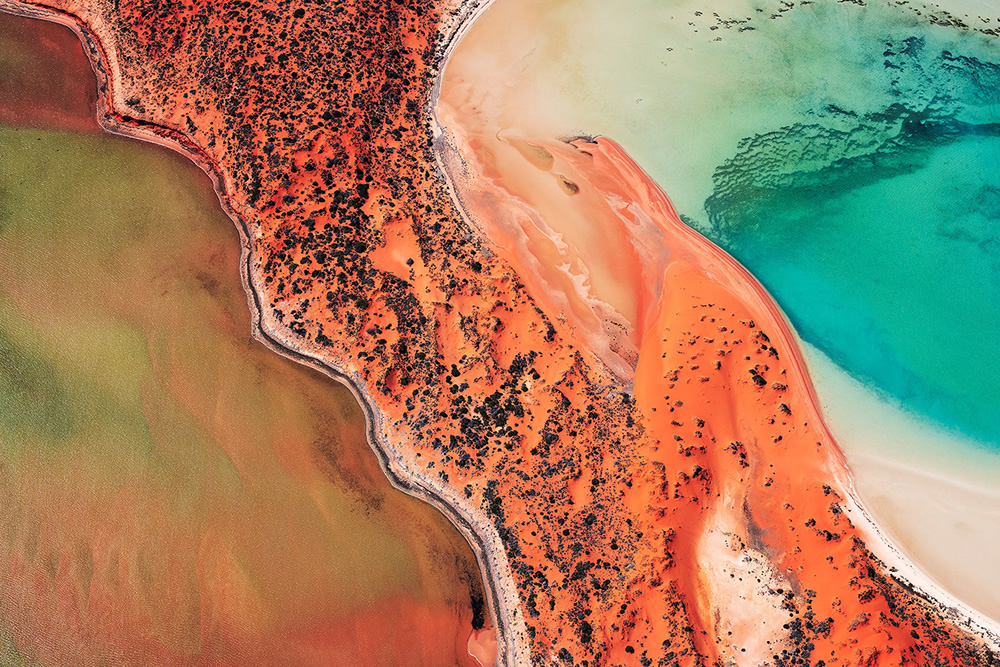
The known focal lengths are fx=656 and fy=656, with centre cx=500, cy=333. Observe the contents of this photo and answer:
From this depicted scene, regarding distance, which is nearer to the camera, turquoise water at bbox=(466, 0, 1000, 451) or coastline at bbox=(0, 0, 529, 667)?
coastline at bbox=(0, 0, 529, 667)

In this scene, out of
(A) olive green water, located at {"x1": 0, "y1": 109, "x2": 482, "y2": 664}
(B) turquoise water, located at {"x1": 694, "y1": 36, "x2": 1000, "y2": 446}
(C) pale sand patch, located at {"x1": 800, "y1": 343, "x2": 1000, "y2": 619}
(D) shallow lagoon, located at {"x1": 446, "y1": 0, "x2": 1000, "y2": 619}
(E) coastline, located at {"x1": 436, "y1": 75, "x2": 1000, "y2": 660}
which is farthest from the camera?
(B) turquoise water, located at {"x1": 694, "y1": 36, "x2": 1000, "y2": 446}

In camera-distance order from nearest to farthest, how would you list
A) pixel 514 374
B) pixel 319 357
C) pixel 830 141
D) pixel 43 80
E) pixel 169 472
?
pixel 169 472 → pixel 514 374 → pixel 319 357 → pixel 43 80 → pixel 830 141

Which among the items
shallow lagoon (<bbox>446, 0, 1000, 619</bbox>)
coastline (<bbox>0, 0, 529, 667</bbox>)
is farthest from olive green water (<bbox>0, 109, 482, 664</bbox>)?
shallow lagoon (<bbox>446, 0, 1000, 619</bbox>)

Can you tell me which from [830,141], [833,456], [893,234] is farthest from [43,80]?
[893,234]

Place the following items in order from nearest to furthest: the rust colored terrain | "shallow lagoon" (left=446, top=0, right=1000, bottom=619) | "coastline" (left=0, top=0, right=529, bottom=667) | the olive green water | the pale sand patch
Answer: the olive green water → the rust colored terrain → "coastline" (left=0, top=0, right=529, bottom=667) → the pale sand patch → "shallow lagoon" (left=446, top=0, right=1000, bottom=619)

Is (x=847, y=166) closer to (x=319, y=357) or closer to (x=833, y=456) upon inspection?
(x=833, y=456)

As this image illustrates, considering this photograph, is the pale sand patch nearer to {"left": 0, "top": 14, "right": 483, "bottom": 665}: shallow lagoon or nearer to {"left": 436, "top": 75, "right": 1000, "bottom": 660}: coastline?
{"left": 436, "top": 75, "right": 1000, "bottom": 660}: coastline

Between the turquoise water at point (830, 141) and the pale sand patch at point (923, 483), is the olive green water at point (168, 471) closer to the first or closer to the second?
the turquoise water at point (830, 141)
